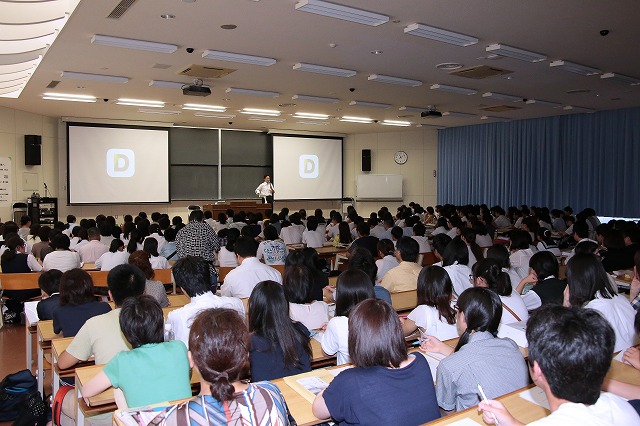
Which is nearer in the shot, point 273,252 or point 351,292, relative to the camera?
point 351,292

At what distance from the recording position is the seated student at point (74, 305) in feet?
11.6

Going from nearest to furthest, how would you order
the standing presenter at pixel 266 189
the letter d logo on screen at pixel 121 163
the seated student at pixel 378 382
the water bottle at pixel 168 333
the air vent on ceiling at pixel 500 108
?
the seated student at pixel 378 382 < the water bottle at pixel 168 333 < the air vent on ceiling at pixel 500 108 < the letter d logo on screen at pixel 121 163 < the standing presenter at pixel 266 189

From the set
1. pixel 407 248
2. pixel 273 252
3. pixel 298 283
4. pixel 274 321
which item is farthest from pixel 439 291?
pixel 273 252

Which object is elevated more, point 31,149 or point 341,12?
point 341,12

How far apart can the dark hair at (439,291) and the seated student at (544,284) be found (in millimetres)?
1152

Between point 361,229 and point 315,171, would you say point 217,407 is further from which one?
point 315,171

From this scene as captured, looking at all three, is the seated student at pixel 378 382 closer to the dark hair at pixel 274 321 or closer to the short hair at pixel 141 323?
the dark hair at pixel 274 321

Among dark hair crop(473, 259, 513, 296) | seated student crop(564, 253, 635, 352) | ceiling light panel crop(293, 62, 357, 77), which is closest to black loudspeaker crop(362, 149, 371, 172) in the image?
ceiling light panel crop(293, 62, 357, 77)

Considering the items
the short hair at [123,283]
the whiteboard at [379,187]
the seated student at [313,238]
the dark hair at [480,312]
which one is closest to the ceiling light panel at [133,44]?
the seated student at [313,238]

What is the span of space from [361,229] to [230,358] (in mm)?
6267

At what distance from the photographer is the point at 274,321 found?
286 cm

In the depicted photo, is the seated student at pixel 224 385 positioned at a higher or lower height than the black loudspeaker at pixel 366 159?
lower

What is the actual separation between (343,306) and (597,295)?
1.67 metres

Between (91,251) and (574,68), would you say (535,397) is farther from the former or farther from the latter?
(574,68)
